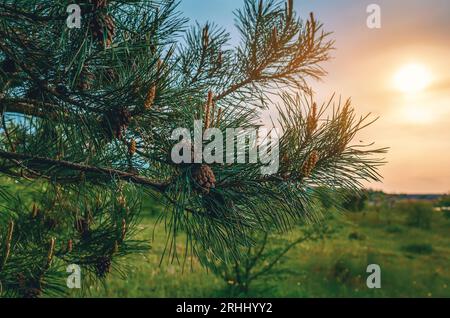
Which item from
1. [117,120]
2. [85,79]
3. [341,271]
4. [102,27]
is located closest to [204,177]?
[117,120]

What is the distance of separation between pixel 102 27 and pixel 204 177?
59 centimetres

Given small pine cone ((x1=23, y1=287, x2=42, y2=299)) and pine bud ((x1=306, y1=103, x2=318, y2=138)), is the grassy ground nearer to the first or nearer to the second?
small pine cone ((x1=23, y1=287, x2=42, y2=299))

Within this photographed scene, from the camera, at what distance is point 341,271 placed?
789 cm

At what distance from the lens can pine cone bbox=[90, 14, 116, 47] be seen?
4.64 ft

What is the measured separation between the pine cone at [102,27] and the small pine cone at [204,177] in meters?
0.51

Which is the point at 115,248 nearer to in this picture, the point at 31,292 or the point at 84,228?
the point at 84,228

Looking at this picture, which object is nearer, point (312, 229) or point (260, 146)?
point (260, 146)

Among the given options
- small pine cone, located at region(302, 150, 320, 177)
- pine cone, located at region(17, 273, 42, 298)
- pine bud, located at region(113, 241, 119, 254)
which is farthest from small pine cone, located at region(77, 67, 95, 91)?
pine cone, located at region(17, 273, 42, 298)

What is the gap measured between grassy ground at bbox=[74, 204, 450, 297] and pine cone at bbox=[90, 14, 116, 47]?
3784 millimetres

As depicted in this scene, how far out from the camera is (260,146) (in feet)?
5.76
